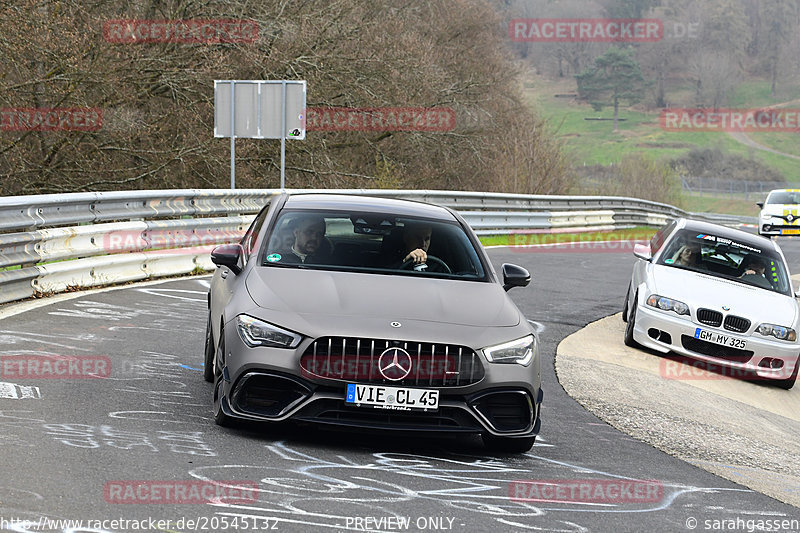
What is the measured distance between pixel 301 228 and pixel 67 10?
1610cm

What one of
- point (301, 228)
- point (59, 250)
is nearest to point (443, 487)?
point (301, 228)

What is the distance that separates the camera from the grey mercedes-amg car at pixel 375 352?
6246 mm

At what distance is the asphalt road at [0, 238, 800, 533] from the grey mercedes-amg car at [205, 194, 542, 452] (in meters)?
0.24

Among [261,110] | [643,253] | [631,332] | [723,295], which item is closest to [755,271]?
[723,295]

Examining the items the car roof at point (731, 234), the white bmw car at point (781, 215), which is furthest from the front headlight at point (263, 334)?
the white bmw car at point (781, 215)

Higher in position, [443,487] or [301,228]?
[301,228]

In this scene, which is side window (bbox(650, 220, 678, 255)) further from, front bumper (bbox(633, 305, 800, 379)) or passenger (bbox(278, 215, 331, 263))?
passenger (bbox(278, 215, 331, 263))

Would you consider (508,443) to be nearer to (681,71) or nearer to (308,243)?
(308,243)

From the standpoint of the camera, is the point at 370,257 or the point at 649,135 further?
the point at 649,135

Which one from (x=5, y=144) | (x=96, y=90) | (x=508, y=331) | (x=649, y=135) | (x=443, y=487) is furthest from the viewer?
(x=649, y=135)

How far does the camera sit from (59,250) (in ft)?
40.7

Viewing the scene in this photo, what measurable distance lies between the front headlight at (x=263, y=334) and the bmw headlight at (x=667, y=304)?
6.69 metres

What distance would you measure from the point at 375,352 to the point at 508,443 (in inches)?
41.7

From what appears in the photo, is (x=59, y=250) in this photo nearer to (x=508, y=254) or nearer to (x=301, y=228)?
(x=301, y=228)
